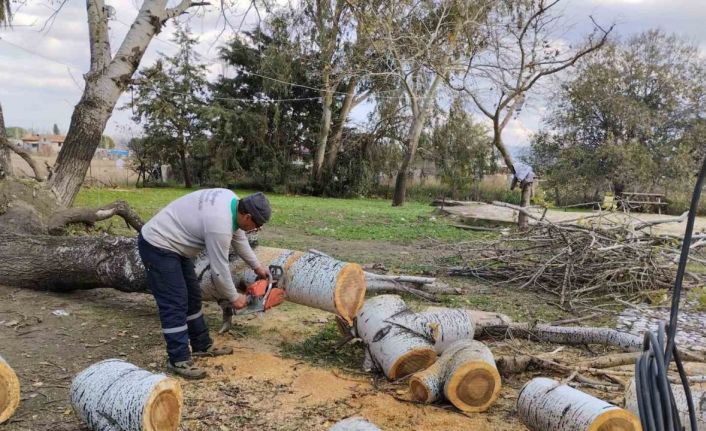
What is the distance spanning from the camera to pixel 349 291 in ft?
13.3

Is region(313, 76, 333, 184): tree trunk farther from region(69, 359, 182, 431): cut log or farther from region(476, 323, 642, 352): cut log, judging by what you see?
region(69, 359, 182, 431): cut log

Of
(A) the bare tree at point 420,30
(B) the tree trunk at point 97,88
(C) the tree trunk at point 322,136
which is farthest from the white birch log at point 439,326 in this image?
(C) the tree trunk at point 322,136

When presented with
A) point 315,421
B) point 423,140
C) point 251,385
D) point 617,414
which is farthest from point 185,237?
point 423,140

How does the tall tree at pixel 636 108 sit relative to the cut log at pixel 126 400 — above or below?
above

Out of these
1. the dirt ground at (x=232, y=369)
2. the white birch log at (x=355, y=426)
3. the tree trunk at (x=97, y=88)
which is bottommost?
the dirt ground at (x=232, y=369)

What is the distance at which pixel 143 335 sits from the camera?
443 centimetres

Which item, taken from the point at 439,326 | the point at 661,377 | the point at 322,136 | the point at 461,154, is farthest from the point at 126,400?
the point at 461,154

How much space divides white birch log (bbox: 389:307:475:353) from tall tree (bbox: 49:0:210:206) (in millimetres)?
5118

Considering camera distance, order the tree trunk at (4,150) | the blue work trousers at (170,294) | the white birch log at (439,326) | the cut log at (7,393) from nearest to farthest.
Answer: the cut log at (7,393) → the blue work trousers at (170,294) → the white birch log at (439,326) → the tree trunk at (4,150)

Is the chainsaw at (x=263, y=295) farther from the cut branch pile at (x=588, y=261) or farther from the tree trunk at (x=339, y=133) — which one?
the tree trunk at (x=339, y=133)

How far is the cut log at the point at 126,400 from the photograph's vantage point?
263cm

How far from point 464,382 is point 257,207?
1694mm

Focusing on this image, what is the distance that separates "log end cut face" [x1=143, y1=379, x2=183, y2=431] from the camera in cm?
263

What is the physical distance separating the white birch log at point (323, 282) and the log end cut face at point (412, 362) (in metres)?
0.60
